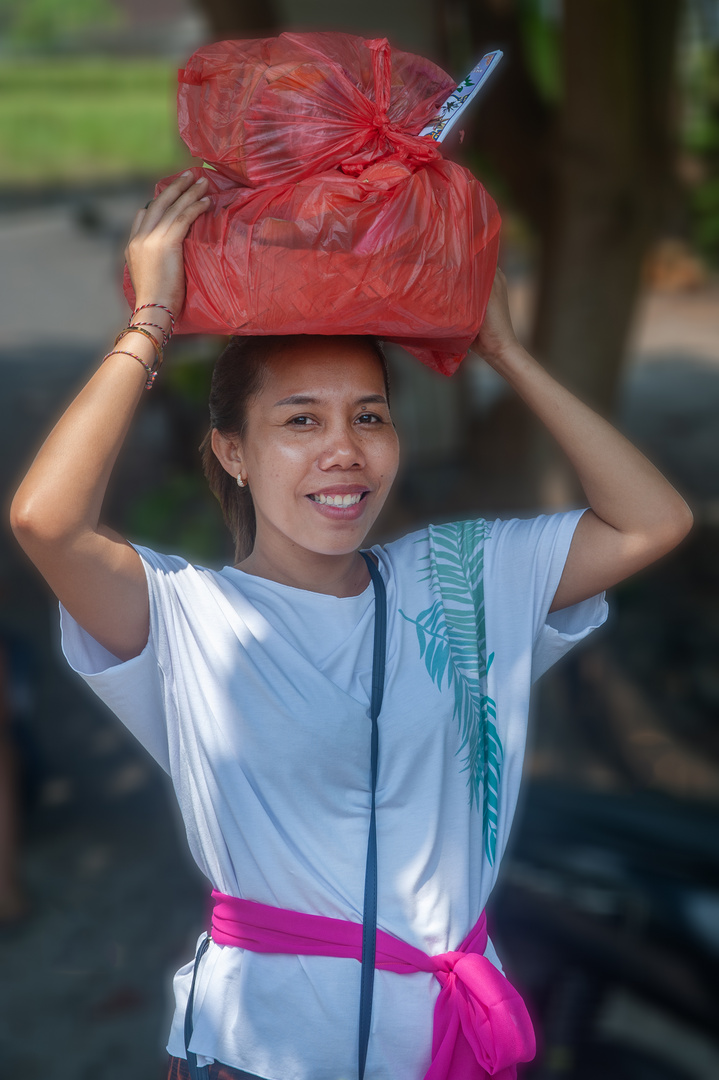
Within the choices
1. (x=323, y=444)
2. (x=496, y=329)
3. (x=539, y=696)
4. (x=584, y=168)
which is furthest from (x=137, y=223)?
(x=539, y=696)

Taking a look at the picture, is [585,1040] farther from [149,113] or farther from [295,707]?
[149,113]

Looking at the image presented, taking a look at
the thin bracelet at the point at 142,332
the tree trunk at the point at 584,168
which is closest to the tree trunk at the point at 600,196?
the tree trunk at the point at 584,168

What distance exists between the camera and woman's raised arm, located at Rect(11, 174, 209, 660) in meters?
1.33

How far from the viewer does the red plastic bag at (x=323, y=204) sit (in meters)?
1.37

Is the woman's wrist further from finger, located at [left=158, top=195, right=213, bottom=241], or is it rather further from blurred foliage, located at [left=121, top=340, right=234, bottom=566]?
blurred foliage, located at [left=121, top=340, right=234, bottom=566]

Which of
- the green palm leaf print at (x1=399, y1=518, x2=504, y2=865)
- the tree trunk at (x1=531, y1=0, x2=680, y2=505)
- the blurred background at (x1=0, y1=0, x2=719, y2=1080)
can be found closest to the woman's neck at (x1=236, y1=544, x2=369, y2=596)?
the green palm leaf print at (x1=399, y1=518, x2=504, y2=865)

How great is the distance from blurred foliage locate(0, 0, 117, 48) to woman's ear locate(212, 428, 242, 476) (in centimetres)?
4337

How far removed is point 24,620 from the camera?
19.6 ft

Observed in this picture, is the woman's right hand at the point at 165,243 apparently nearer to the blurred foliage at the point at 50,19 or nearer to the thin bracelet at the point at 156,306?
the thin bracelet at the point at 156,306

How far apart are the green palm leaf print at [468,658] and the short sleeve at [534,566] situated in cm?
3

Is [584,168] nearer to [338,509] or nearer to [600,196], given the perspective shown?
[600,196]

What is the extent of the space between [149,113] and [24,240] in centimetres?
1110

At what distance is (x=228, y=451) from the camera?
1675mm

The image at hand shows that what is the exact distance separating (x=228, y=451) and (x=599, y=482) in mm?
564
